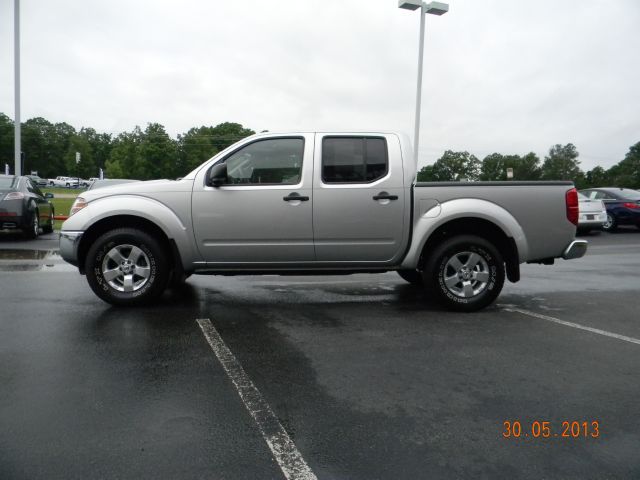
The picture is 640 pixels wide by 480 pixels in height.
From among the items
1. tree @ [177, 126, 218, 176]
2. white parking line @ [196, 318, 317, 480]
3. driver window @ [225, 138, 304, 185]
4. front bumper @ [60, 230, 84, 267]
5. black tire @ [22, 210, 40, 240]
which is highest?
tree @ [177, 126, 218, 176]

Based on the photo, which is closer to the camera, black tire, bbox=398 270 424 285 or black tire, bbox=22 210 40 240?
black tire, bbox=398 270 424 285

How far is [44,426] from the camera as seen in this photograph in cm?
292

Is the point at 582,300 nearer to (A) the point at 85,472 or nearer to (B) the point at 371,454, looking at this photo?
(B) the point at 371,454

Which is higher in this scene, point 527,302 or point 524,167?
point 524,167

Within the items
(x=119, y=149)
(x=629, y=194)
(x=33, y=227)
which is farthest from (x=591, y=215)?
(x=119, y=149)

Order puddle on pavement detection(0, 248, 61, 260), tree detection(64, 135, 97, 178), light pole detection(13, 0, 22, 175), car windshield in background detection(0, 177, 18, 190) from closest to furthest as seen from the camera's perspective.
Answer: puddle on pavement detection(0, 248, 61, 260) < car windshield in background detection(0, 177, 18, 190) < light pole detection(13, 0, 22, 175) < tree detection(64, 135, 97, 178)

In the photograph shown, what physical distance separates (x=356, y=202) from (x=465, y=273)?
4.79 ft

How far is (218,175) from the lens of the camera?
559 cm

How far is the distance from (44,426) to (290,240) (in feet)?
10.6

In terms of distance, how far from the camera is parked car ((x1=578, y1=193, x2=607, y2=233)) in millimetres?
17250

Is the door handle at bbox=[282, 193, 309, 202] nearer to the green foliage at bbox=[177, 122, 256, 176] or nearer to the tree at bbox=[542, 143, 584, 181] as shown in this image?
the green foliage at bbox=[177, 122, 256, 176]

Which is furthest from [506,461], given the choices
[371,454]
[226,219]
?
[226,219]

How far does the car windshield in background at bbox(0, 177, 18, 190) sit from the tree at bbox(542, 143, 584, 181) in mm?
121869

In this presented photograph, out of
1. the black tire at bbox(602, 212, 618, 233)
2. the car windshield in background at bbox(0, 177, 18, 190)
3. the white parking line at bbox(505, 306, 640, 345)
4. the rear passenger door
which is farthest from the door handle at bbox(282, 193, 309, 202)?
the black tire at bbox(602, 212, 618, 233)
